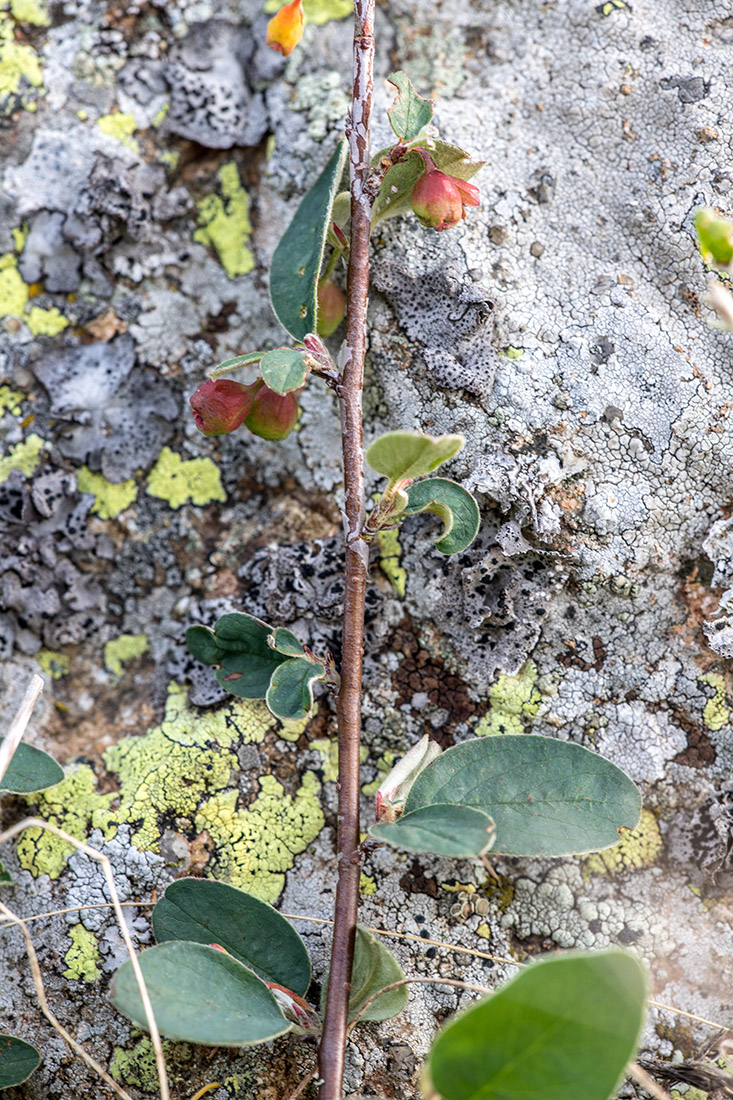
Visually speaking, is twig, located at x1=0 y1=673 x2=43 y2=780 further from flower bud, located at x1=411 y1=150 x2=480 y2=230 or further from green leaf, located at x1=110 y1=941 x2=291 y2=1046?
flower bud, located at x1=411 y1=150 x2=480 y2=230

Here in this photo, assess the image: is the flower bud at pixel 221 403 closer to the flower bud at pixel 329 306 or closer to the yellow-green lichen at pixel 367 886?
the flower bud at pixel 329 306

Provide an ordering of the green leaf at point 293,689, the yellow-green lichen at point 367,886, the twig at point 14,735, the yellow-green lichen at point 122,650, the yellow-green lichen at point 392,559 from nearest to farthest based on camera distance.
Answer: the twig at point 14,735 < the green leaf at point 293,689 < the yellow-green lichen at point 367,886 < the yellow-green lichen at point 392,559 < the yellow-green lichen at point 122,650

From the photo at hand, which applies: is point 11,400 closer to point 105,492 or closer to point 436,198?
point 105,492

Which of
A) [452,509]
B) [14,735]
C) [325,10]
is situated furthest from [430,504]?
[325,10]

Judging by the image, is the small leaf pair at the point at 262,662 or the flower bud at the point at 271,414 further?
the flower bud at the point at 271,414

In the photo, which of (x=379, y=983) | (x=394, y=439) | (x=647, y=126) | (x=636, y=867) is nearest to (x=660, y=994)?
(x=636, y=867)

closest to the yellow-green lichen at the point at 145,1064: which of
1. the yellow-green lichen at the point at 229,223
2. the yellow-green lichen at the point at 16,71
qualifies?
the yellow-green lichen at the point at 229,223
